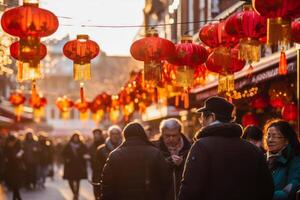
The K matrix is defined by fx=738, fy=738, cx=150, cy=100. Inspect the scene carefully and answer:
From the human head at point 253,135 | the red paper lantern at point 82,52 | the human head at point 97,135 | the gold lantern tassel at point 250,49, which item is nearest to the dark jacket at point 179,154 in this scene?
the human head at point 253,135

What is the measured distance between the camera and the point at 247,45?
1034cm

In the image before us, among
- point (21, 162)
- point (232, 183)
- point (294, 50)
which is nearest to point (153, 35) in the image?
point (294, 50)

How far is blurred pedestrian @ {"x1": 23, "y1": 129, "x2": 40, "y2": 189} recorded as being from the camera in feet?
78.6

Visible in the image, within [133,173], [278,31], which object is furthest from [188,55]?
[133,173]

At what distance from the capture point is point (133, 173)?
820 centimetres

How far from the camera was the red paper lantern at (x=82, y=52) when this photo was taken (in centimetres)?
1182

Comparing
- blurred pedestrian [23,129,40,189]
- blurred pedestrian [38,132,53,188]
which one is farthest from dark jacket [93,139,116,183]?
blurred pedestrian [38,132,53,188]

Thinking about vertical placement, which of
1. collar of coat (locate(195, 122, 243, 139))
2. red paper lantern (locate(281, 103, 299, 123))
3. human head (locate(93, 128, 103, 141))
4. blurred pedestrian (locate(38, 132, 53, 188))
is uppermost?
red paper lantern (locate(281, 103, 299, 123))

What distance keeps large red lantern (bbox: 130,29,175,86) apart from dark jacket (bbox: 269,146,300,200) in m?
4.11

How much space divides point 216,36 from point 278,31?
332 cm

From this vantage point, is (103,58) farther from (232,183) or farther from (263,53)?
(232,183)

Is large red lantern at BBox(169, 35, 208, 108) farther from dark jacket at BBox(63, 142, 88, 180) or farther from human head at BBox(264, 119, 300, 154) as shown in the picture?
dark jacket at BBox(63, 142, 88, 180)

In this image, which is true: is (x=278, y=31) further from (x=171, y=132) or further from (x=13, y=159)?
(x=13, y=159)

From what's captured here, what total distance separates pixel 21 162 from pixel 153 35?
39.5 ft
